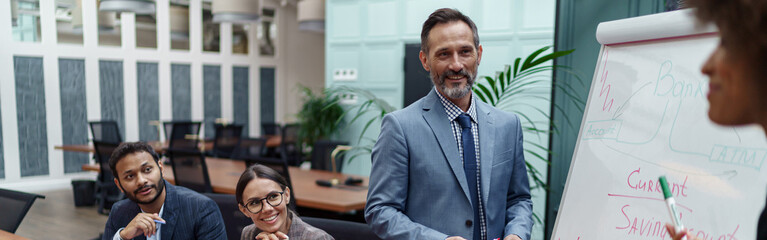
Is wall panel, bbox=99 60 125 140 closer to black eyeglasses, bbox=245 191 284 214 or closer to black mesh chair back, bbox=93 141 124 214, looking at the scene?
black mesh chair back, bbox=93 141 124 214

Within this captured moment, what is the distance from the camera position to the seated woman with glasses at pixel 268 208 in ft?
5.77

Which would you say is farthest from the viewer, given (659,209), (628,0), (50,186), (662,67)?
(50,186)

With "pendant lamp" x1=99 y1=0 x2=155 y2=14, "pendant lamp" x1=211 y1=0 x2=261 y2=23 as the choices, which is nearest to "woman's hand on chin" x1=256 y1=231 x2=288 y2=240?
"pendant lamp" x1=99 y1=0 x2=155 y2=14

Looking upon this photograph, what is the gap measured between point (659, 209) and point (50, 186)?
7.80 meters

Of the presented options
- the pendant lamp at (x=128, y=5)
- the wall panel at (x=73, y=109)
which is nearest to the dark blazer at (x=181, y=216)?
the pendant lamp at (x=128, y=5)

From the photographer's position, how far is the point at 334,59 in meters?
6.75

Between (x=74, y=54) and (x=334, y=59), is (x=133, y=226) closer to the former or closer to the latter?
(x=334, y=59)

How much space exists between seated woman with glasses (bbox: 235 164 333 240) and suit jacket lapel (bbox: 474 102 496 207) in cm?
62

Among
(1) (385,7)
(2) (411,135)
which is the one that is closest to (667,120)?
(2) (411,135)

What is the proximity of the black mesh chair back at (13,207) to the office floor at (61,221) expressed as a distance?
96.5 inches

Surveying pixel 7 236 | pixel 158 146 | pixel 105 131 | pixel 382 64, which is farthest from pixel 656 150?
pixel 105 131

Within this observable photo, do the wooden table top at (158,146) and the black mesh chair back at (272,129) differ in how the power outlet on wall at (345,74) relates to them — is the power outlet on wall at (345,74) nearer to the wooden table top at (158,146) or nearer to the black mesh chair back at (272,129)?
the wooden table top at (158,146)

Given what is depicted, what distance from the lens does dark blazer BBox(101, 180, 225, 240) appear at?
2055 mm

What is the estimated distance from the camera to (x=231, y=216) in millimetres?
2414
